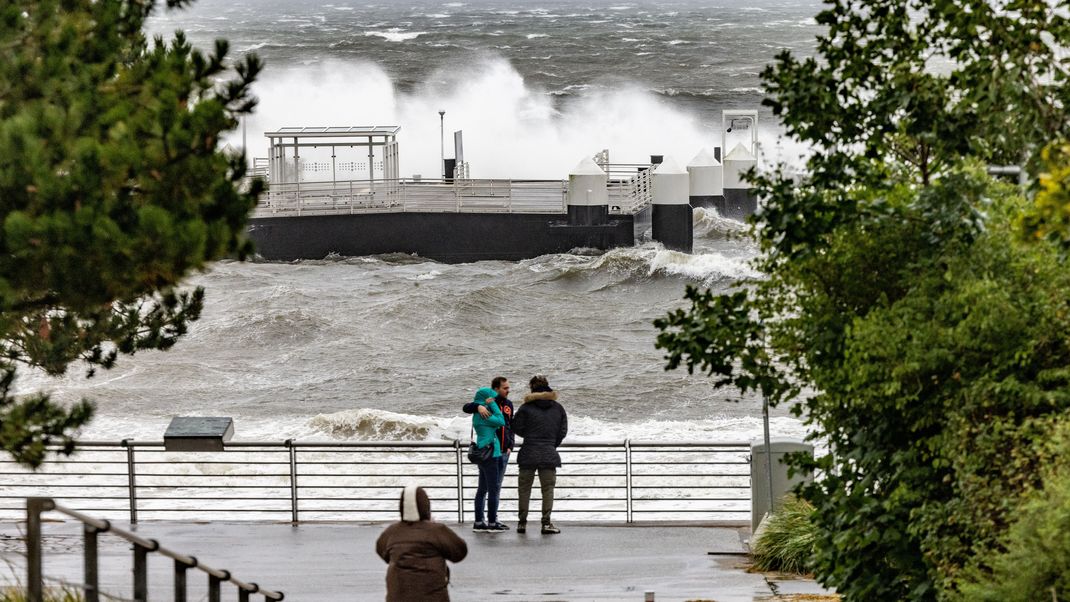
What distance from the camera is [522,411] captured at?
531 inches

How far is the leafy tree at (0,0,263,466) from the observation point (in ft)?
21.0

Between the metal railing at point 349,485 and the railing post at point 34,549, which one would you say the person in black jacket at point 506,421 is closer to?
the metal railing at point 349,485

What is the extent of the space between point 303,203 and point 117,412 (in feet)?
60.4

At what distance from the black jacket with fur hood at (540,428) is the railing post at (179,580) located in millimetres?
6663

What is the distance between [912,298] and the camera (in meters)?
7.72

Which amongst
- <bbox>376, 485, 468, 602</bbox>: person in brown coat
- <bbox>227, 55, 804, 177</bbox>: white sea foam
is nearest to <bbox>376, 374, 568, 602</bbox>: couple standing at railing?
<bbox>376, 485, 468, 602</bbox>: person in brown coat

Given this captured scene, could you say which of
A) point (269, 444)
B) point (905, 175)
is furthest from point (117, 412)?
point (905, 175)

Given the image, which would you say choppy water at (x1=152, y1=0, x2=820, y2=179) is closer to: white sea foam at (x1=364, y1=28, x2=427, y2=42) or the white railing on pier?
white sea foam at (x1=364, y1=28, x2=427, y2=42)

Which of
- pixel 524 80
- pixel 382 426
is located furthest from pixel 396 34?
pixel 382 426

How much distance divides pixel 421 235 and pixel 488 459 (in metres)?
32.5

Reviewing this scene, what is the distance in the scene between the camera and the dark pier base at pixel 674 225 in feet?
143

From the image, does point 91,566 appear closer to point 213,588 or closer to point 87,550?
point 87,550

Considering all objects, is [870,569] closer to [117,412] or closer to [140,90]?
[140,90]

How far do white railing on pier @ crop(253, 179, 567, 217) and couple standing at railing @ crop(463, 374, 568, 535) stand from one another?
31.1 meters
